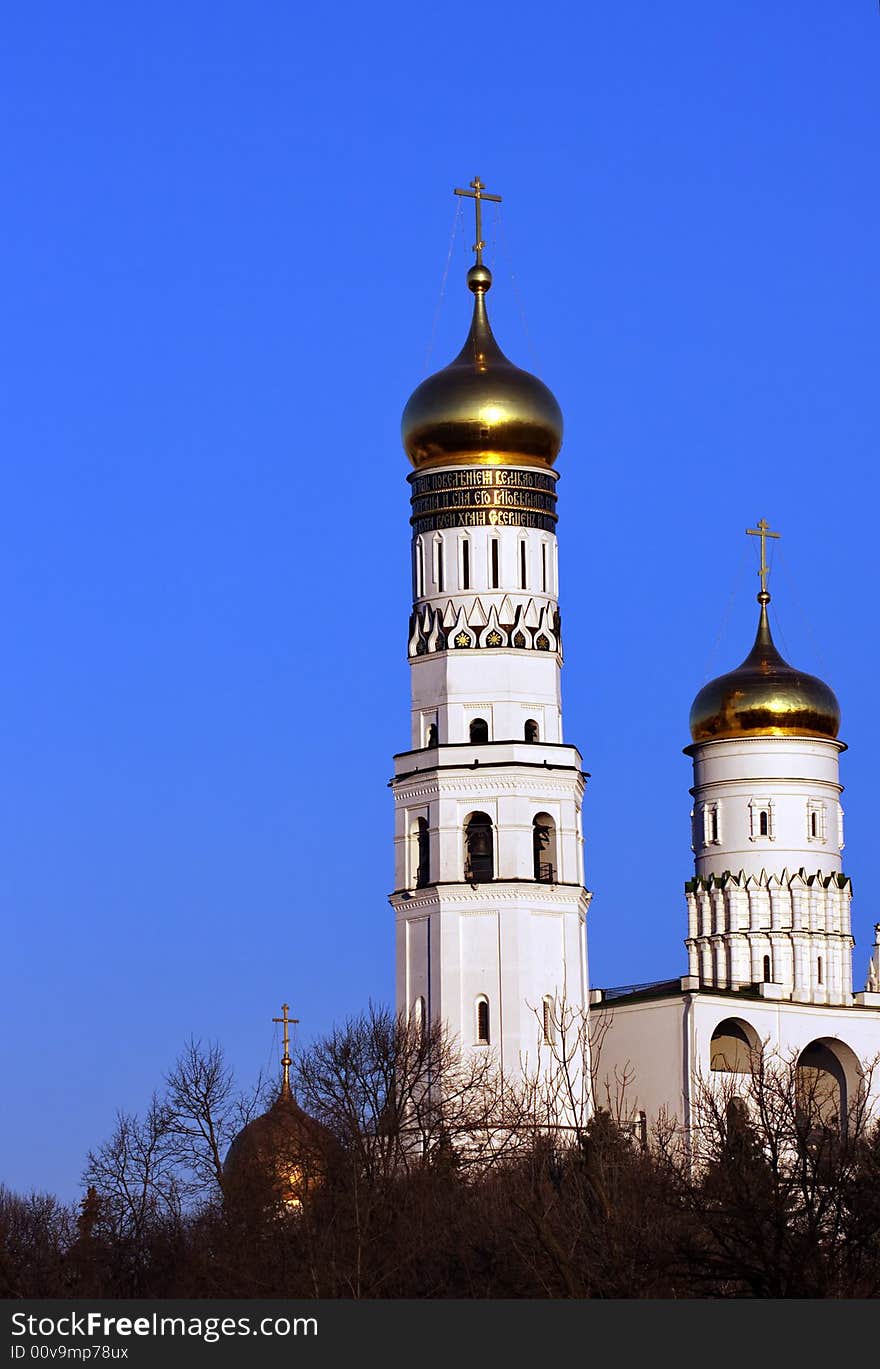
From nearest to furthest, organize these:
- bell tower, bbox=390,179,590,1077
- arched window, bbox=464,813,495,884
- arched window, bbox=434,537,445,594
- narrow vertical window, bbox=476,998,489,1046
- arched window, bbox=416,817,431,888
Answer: narrow vertical window, bbox=476,998,489,1046
bell tower, bbox=390,179,590,1077
arched window, bbox=464,813,495,884
arched window, bbox=416,817,431,888
arched window, bbox=434,537,445,594

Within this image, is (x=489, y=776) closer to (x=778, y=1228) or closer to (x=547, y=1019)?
(x=547, y=1019)

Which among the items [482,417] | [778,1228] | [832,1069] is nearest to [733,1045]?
[832,1069]

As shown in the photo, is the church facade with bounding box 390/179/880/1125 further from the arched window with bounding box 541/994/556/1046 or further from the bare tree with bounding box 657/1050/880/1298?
the bare tree with bounding box 657/1050/880/1298

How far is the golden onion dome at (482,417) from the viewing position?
61.1 meters

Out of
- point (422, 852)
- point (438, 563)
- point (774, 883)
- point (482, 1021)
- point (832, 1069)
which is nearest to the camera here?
point (482, 1021)

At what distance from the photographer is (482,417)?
61.1m

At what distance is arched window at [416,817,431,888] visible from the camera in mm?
60713

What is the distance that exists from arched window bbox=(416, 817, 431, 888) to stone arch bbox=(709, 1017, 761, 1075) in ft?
21.6

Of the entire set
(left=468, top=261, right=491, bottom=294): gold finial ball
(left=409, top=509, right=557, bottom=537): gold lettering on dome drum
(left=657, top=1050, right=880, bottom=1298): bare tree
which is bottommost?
(left=657, top=1050, right=880, bottom=1298): bare tree

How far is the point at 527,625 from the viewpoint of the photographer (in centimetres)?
6112

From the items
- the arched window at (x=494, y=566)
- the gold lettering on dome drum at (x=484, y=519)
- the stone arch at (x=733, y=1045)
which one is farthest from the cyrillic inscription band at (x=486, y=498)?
the stone arch at (x=733, y=1045)

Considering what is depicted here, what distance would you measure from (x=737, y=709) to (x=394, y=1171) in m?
21.9

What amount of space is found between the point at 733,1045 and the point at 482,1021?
786cm

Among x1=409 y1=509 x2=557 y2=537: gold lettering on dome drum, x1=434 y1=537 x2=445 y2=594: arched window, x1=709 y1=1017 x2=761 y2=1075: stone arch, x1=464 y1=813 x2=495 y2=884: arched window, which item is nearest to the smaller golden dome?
x1=464 y1=813 x2=495 y2=884: arched window
